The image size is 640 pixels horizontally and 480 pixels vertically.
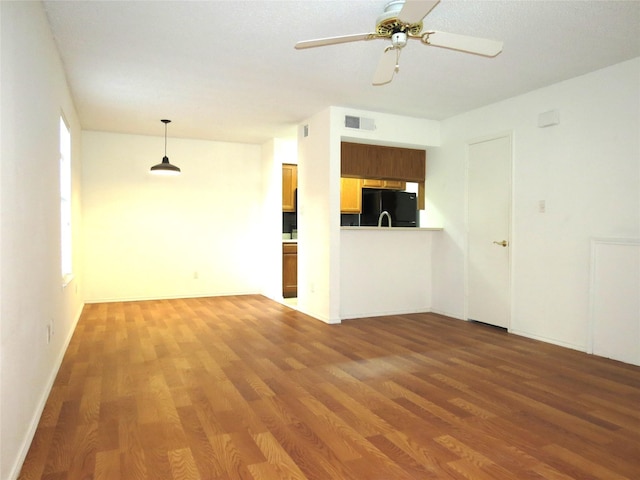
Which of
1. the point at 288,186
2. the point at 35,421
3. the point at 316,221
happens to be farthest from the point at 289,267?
the point at 35,421

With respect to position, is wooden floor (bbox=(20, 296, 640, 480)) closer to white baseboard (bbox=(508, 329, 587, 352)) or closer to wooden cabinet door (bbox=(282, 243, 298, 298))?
white baseboard (bbox=(508, 329, 587, 352))

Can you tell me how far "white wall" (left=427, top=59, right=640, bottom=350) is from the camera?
3.71 m

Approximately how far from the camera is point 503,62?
3.69m

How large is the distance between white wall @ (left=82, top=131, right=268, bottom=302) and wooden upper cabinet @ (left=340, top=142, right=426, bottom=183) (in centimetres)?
243

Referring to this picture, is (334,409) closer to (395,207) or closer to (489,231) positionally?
(489,231)

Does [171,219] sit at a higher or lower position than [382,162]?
lower

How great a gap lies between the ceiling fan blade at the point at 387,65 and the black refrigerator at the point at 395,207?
312cm

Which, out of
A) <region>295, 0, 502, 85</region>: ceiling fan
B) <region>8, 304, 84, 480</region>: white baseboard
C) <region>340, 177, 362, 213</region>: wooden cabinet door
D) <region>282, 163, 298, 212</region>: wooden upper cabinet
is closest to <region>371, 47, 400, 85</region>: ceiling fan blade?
<region>295, 0, 502, 85</region>: ceiling fan

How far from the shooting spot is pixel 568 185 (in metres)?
4.14

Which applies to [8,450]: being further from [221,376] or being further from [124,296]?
[124,296]

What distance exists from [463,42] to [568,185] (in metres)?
2.30

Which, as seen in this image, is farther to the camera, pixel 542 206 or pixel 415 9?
pixel 542 206

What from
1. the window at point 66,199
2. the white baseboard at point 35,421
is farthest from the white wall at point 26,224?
the window at point 66,199

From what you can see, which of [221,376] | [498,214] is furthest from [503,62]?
[221,376]
